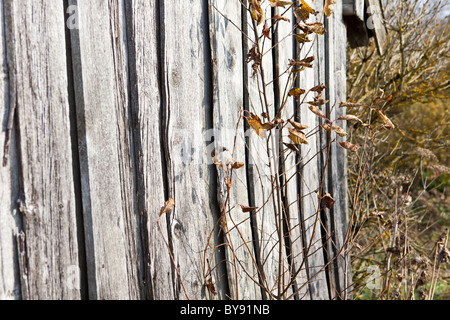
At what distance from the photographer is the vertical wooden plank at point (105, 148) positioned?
1.56 m

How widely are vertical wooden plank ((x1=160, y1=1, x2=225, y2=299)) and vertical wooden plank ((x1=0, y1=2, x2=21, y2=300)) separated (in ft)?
2.02

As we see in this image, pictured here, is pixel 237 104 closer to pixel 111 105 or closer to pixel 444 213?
pixel 111 105

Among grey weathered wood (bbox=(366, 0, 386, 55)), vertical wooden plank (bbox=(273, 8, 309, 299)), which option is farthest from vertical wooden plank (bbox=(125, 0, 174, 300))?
grey weathered wood (bbox=(366, 0, 386, 55))

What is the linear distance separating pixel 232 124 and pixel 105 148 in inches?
27.8


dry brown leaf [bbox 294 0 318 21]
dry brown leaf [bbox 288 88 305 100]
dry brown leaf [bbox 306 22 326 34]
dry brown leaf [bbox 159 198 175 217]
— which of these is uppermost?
dry brown leaf [bbox 294 0 318 21]

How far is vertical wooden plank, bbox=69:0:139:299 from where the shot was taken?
156cm

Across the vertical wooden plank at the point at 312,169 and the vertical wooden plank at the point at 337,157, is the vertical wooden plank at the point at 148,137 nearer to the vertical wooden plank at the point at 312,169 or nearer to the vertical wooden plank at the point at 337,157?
the vertical wooden plank at the point at 312,169

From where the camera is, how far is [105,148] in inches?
64.1

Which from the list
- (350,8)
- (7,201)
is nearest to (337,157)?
(350,8)

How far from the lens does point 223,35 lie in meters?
2.08

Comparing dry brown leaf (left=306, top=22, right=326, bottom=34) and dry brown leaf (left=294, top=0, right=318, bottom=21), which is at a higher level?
dry brown leaf (left=294, top=0, right=318, bottom=21)

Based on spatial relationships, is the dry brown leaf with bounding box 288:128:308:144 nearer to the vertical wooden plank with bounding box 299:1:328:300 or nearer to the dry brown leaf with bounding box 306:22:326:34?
the dry brown leaf with bounding box 306:22:326:34

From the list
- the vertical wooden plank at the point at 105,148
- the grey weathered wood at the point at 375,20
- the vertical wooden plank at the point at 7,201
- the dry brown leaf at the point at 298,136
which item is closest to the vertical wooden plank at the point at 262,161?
the dry brown leaf at the point at 298,136
